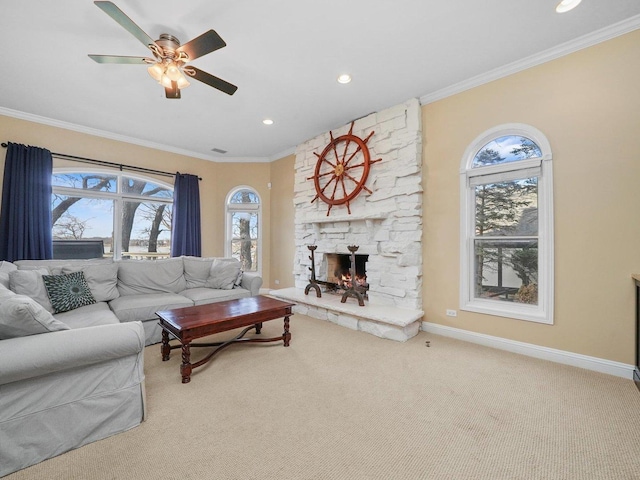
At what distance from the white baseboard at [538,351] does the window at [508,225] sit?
11.1 inches

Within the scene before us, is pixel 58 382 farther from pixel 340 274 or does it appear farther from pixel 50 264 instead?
pixel 340 274

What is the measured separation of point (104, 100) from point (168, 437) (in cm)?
396

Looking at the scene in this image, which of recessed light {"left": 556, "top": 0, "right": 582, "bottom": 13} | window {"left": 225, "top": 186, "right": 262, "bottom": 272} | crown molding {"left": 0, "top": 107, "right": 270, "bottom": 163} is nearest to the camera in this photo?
recessed light {"left": 556, "top": 0, "right": 582, "bottom": 13}

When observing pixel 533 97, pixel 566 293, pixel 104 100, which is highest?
pixel 104 100

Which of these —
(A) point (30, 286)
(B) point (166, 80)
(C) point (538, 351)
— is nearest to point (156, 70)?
(B) point (166, 80)

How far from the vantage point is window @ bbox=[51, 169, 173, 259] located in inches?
172

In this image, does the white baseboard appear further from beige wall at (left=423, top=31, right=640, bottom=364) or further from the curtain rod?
the curtain rod

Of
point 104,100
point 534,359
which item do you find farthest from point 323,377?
point 104,100

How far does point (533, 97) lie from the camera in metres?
2.79

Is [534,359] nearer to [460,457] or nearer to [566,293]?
[566,293]

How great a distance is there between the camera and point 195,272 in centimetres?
409

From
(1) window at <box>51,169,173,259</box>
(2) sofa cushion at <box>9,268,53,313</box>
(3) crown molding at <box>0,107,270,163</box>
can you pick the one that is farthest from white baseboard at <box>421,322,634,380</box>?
(1) window at <box>51,169,173,259</box>

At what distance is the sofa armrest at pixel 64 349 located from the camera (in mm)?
1371

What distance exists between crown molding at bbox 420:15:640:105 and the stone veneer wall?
352 mm
